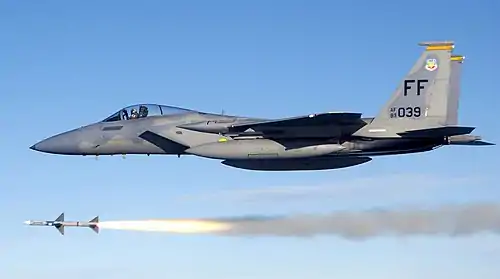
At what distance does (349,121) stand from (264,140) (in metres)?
2.95

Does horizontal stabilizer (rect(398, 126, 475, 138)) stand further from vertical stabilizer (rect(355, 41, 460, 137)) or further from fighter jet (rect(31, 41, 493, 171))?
Answer: vertical stabilizer (rect(355, 41, 460, 137))

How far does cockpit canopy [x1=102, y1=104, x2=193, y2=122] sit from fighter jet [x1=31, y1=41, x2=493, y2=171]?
0.32 m

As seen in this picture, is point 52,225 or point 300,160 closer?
point 300,160

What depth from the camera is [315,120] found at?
29297 millimetres

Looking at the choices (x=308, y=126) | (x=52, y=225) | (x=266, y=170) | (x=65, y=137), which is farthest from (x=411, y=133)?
(x=52, y=225)

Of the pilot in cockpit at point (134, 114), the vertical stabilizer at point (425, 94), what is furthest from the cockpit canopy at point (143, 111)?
the vertical stabilizer at point (425, 94)

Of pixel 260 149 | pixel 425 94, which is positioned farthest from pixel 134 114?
pixel 425 94

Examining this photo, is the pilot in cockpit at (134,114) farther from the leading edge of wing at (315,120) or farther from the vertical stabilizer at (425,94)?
the vertical stabilizer at (425,94)

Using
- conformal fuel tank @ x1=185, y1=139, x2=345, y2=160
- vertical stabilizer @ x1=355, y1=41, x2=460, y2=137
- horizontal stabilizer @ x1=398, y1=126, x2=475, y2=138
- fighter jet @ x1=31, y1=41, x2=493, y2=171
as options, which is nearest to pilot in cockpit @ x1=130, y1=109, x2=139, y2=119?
fighter jet @ x1=31, y1=41, x2=493, y2=171

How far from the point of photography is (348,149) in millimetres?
30359

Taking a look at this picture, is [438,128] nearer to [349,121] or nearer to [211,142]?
[349,121]

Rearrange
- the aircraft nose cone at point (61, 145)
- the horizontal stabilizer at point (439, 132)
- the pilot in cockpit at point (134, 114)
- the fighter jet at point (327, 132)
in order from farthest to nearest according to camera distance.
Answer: the pilot in cockpit at point (134, 114)
the aircraft nose cone at point (61, 145)
the fighter jet at point (327, 132)
the horizontal stabilizer at point (439, 132)

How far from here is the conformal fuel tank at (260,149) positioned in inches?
1188

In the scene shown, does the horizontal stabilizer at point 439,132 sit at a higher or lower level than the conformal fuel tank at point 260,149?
higher
